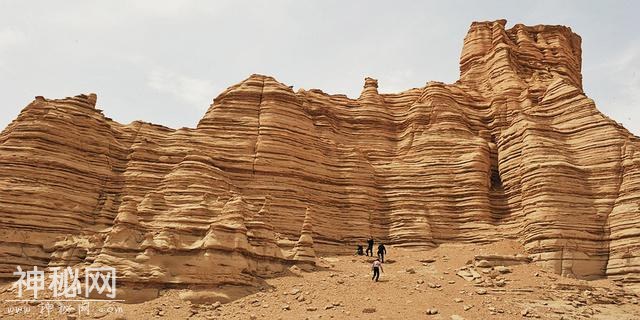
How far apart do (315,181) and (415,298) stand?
1380 cm

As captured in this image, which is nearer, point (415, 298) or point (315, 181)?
point (415, 298)

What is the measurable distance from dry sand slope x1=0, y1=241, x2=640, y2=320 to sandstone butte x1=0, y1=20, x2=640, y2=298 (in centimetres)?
147

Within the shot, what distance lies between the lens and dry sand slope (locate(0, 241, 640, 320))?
18797 millimetres

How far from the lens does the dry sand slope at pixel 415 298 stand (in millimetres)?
18797

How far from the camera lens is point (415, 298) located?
20.3 m

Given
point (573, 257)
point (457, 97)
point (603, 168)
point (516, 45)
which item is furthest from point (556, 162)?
point (516, 45)

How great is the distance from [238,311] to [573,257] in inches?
674

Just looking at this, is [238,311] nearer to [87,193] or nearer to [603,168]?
[87,193]

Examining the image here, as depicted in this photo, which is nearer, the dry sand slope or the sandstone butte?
the dry sand slope

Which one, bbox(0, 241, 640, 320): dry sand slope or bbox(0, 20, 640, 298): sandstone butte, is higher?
bbox(0, 20, 640, 298): sandstone butte

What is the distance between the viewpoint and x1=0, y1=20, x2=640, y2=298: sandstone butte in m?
23.4

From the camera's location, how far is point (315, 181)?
32719 millimetres

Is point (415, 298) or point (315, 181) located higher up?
point (315, 181)

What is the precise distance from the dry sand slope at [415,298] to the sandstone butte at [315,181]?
57.8 inches
